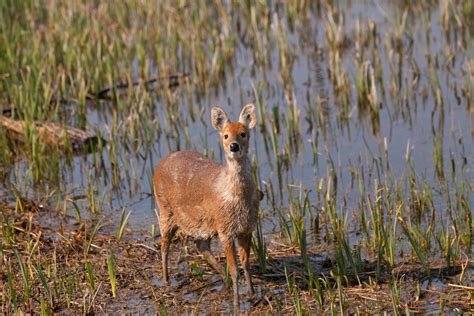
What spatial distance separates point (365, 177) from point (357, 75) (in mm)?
2498

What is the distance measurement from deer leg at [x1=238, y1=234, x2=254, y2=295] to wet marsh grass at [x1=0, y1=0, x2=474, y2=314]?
13 cm

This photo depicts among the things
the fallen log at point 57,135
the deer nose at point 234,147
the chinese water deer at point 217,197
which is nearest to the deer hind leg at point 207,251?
the chinese water deer at point 217,197

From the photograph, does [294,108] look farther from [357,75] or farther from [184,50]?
[184,50]

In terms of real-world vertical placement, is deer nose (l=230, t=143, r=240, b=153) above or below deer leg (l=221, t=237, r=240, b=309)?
above

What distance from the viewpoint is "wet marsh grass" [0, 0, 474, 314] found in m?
7.69

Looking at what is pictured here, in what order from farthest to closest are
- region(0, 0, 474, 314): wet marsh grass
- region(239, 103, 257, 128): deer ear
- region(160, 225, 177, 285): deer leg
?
region(160, 225, 177, 285): deer leg, region(0, 0, 474, 314): wet marsh grass, region(239, 103, 257, 128): deer ear

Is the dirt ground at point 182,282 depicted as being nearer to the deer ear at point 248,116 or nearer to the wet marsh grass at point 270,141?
the wet marsh grass at point 270,141

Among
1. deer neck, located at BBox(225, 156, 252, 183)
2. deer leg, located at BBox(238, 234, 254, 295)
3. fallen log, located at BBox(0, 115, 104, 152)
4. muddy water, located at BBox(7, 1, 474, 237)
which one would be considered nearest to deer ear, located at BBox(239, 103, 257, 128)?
deer neck, located at BBox(225, 156, 252, 183)

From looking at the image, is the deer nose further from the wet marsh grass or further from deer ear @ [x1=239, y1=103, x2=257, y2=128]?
the wet marsh grass

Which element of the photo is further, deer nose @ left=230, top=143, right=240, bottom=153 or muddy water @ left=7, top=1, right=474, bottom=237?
muddy water @ left=7, top=1, right=474, bottom=237

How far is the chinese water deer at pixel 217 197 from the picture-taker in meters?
7.33

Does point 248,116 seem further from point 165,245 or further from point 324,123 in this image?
point 324,123

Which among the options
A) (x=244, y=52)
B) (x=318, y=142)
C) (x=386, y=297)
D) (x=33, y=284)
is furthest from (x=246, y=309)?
(x=244, y=52)

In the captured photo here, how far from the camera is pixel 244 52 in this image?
595 inches
